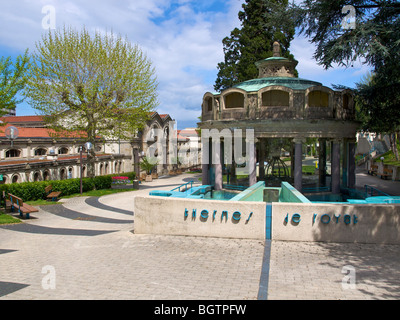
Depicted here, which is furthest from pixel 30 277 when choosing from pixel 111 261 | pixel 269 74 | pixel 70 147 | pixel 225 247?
pixel 70 147

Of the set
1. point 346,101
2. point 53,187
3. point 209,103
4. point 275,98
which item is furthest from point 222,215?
point 53,187

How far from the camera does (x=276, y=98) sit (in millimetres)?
19969

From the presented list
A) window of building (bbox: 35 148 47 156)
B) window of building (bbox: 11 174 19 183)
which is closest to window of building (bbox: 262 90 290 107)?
window of building (bbox: 11 174 19 183)

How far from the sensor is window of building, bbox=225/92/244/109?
2089 cm

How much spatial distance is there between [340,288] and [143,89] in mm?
25422

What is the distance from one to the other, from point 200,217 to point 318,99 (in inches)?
488

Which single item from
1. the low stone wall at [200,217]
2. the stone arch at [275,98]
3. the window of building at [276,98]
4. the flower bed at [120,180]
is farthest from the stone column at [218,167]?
the flower bed at [120,180]

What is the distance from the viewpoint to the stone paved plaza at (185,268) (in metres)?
7.18

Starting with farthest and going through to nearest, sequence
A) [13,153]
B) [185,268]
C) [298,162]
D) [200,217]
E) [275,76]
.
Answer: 1. [13,153]
2. [275,76]
3. [298,162]
4. [200,217]
5. [185,268]

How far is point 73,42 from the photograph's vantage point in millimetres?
27031

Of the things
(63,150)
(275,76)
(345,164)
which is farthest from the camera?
(63,150)

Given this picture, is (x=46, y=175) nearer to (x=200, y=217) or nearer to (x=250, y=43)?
(x=200, y=217)
